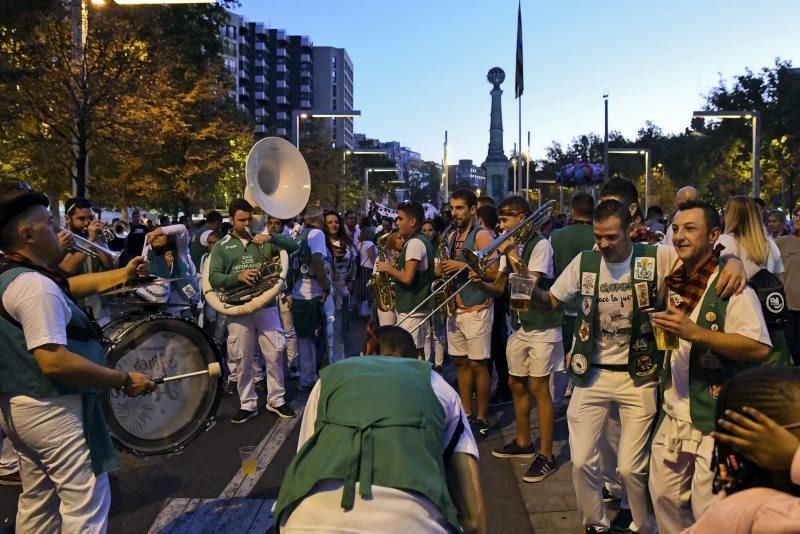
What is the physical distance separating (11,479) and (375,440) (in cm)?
428

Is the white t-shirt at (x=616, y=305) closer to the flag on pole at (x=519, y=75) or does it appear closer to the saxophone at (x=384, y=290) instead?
the saxophone at (x=384, y=290)

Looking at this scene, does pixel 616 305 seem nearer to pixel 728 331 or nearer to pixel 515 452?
pixel 728 331

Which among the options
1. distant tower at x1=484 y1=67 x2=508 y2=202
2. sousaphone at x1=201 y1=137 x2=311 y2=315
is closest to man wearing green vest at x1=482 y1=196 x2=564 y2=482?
sousaphone at x1=201 y1=137 x2=311 y2=315

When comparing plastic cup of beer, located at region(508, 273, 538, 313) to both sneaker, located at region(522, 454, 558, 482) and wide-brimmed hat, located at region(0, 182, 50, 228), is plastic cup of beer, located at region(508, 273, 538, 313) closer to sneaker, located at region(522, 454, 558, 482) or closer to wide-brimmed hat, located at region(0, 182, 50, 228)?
sneaker, located at region(522, 454, 558, 482)

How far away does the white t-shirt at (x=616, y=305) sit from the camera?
13.4ft

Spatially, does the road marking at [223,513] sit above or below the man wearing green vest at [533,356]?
below

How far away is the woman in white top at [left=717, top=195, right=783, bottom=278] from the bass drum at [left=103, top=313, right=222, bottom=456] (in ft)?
10.1

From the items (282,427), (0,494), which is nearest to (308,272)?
(282,427)

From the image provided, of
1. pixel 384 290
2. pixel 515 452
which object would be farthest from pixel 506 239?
pixel 384 290

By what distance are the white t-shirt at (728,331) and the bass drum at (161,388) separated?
2.52 m

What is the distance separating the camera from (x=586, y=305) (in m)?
4.21

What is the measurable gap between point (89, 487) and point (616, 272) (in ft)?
9.84

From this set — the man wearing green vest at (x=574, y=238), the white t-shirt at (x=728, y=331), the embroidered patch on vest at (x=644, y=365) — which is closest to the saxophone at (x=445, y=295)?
the man wearing green vest at (x=574, y=238)

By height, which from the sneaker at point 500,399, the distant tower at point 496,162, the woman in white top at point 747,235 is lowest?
the sneaker at point 500,399
